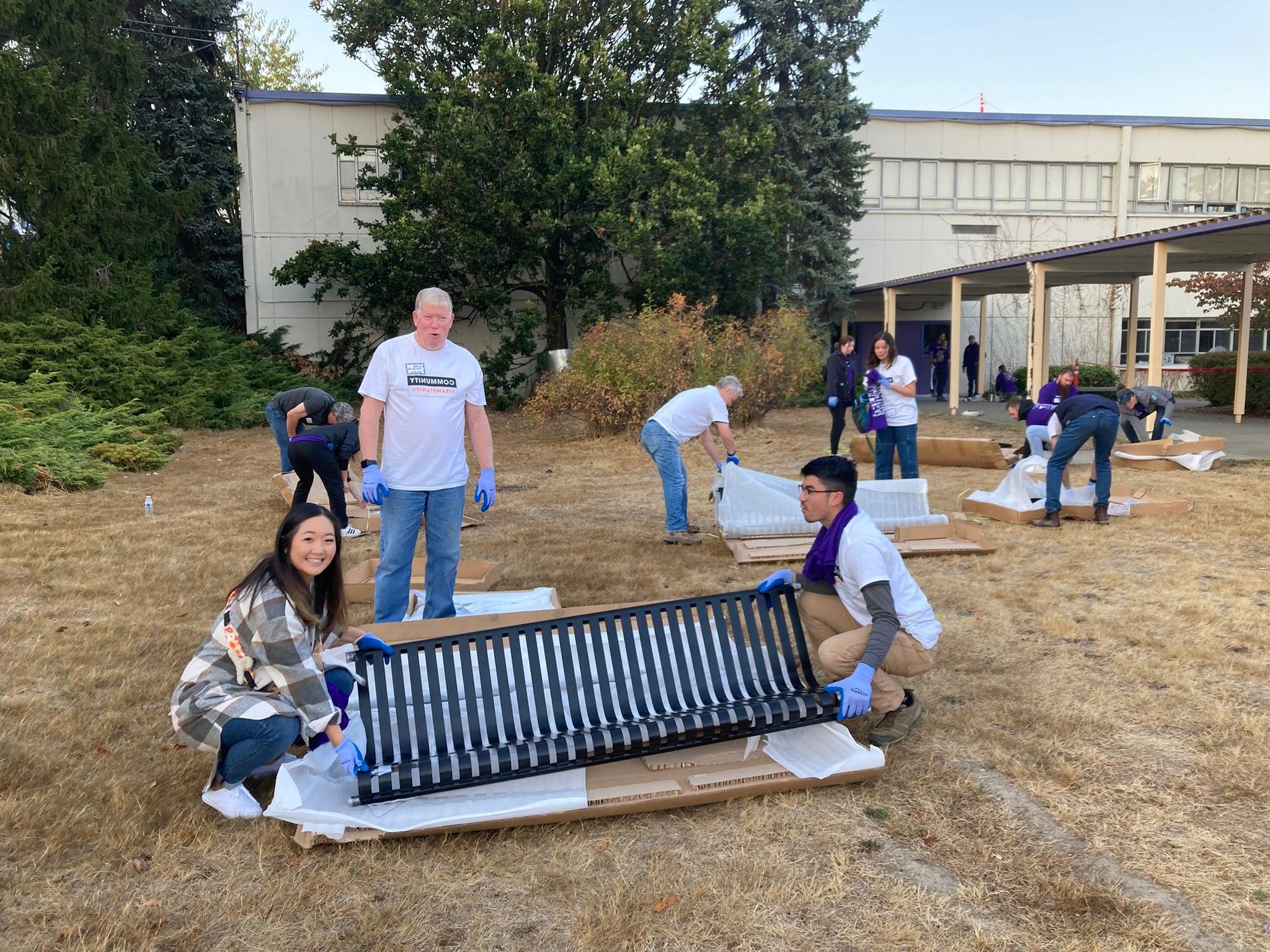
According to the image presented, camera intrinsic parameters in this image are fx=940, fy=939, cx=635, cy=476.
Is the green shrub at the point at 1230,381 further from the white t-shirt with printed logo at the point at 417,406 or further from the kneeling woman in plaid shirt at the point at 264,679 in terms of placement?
the kneeling woman in plaid shirt at the point at 264,679

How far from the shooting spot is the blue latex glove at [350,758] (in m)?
3.16

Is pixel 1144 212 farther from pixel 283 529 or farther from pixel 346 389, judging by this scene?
pixel 283 529

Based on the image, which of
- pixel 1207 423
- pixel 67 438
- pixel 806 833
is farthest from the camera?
pixel 1207 423

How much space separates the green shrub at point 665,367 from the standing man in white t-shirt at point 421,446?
33.3ft

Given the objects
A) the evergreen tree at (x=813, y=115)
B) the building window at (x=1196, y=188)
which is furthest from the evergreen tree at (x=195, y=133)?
the building window at (x=1196, y=188)

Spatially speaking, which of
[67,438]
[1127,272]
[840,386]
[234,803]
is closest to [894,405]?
[840,386]

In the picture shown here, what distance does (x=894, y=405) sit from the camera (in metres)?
8.02

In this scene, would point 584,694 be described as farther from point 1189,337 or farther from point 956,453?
point 1189,337

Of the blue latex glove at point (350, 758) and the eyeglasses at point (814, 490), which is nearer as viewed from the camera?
the blue latex glove at point (350, 758)

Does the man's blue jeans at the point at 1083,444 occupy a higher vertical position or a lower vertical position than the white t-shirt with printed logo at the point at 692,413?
lower

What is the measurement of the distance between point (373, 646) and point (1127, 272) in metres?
20.5

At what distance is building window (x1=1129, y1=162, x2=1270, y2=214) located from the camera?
27.0 m

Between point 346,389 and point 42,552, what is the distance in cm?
1468

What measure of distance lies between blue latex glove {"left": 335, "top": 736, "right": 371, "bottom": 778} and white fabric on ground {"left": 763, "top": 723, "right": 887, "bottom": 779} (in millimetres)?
1486
